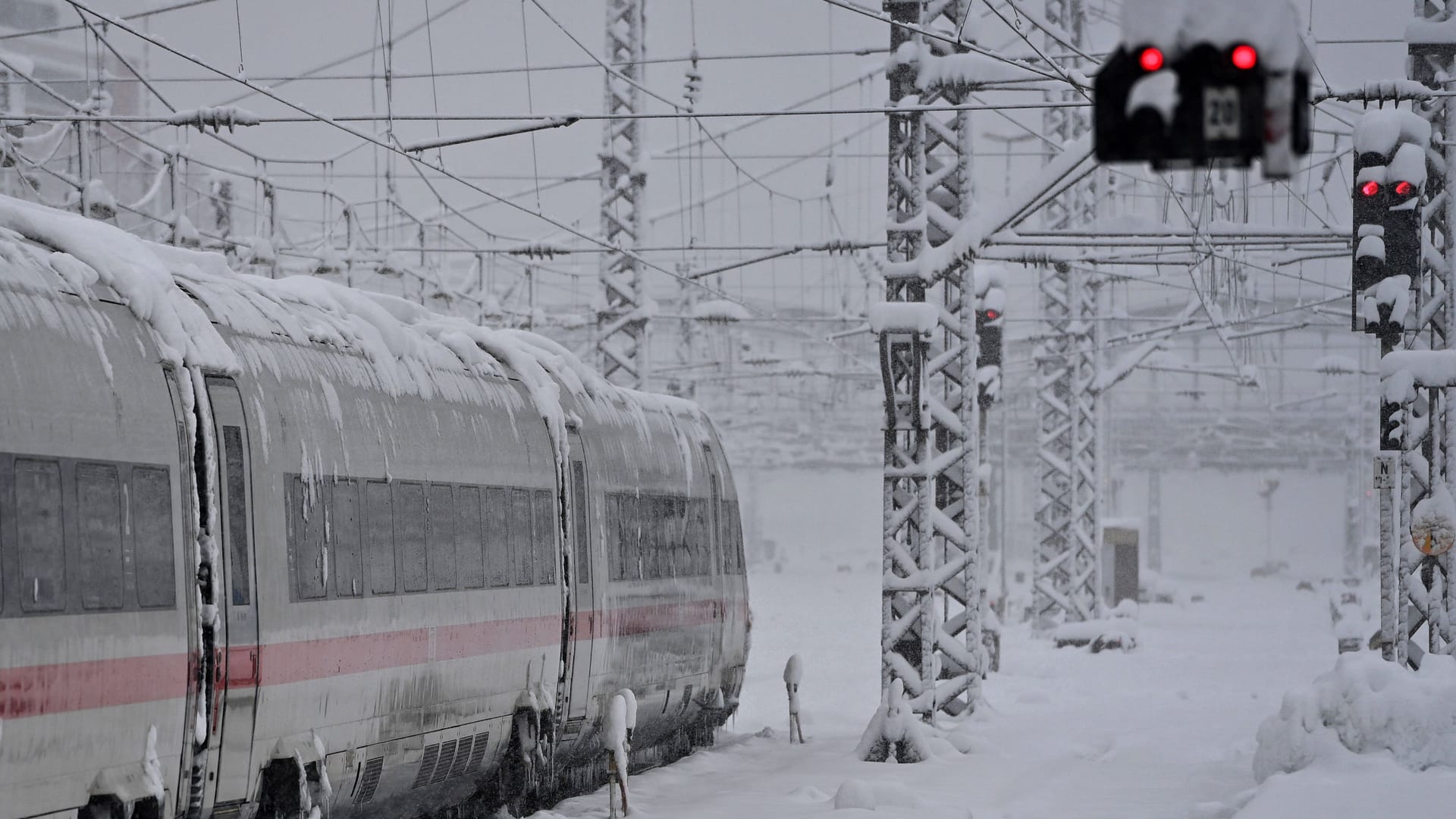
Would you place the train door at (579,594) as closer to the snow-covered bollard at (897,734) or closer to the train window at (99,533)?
the snow-covered bollard at (897,734)

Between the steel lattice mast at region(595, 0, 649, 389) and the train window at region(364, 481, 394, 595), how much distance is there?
47.1 ft

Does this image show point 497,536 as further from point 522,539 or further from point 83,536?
point 83,536

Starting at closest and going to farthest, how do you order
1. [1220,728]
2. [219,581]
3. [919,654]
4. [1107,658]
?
[219,581], [919,654], [1220,728], [1107,658]

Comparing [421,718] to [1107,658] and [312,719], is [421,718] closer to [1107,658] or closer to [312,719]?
[312,719]

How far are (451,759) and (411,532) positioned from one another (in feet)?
5.65

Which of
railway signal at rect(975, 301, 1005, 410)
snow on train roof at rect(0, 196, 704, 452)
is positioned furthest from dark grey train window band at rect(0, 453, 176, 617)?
railway signal at rect(975, 301, 1005, 410)

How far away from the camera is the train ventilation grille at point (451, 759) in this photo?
13.1 metres

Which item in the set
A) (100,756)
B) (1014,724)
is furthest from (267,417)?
(1014,724)

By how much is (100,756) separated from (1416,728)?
Result: 9811 millimetres

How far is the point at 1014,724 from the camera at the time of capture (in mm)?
23172

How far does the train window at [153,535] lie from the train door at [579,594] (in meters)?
6.49

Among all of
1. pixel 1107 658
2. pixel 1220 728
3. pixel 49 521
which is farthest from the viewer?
pixel 1107 658

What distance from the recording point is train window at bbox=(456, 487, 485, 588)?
539 inches

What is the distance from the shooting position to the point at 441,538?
1336cm
